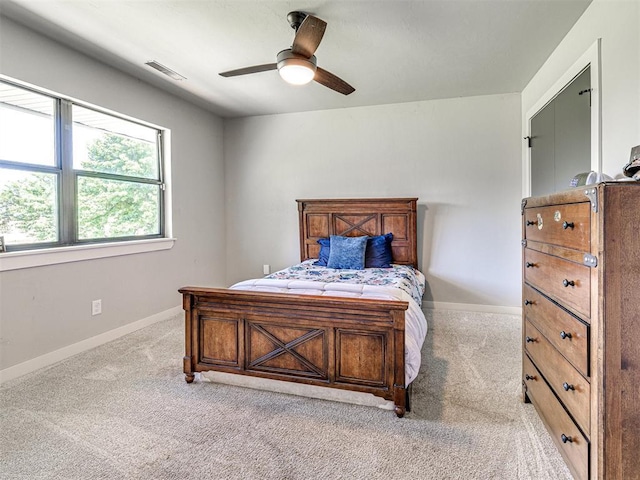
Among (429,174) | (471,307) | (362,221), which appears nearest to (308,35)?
(362,221)

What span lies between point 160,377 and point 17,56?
101 inches

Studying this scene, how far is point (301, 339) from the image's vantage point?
6.97 feet

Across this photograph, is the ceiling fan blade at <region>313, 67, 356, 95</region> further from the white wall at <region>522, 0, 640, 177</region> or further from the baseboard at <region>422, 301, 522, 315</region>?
the baseboard at <region>422, 301, 522, 315</region>

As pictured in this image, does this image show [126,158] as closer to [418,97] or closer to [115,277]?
[115,277]

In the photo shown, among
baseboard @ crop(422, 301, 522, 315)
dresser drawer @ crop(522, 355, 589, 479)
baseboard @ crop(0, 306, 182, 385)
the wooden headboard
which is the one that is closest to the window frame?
baseboard @ crop(0, 306, 182, 385)

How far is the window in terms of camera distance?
8.23 feet

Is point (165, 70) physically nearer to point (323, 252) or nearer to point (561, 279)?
point (323, 252)

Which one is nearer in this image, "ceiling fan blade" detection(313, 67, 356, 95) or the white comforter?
the white comforter

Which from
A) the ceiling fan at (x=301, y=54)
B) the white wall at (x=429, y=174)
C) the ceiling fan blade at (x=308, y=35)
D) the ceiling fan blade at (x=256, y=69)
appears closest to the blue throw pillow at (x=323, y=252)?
the white wall at (x=429, y=174)

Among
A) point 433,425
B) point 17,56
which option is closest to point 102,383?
point 433,425

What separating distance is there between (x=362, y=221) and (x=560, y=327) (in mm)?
2806

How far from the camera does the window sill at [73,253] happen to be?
244cm

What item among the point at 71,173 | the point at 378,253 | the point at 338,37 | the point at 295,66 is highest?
the point at 338,37

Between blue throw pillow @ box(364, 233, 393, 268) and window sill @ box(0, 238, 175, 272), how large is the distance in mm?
2333
